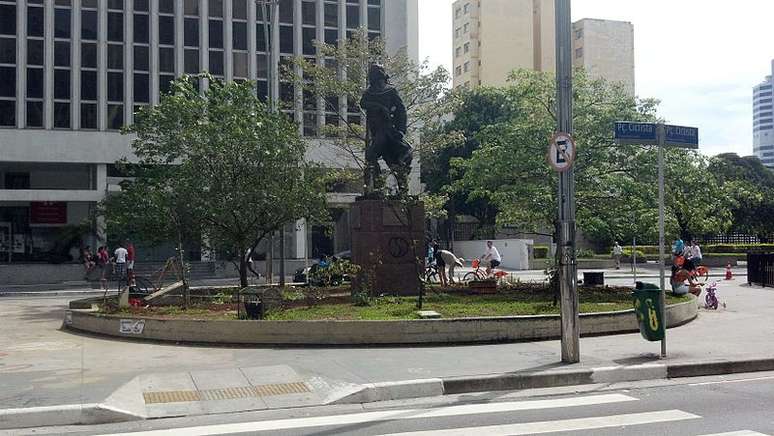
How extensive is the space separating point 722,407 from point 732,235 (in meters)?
50.5

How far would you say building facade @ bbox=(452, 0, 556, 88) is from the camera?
84.2 meters

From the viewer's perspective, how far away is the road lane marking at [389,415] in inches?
298

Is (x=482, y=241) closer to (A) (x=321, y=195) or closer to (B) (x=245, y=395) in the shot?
(A) (x=321, y=195)

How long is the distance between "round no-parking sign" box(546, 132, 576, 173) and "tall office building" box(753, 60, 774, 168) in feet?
533

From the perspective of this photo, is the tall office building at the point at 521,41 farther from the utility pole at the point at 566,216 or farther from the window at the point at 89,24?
the utility pole at the point at 566,216

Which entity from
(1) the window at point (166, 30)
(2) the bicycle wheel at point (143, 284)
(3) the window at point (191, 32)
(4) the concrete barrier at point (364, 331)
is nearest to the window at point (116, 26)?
(1) the window at point (166, 30)

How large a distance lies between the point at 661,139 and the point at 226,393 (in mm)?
7572

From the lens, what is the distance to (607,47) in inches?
3420

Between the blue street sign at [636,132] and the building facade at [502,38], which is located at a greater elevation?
the building facade at [502,38]

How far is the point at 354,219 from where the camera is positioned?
17672 mm

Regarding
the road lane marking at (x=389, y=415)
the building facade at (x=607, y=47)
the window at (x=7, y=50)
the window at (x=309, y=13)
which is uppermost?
the building facade at (x=607, y=47)

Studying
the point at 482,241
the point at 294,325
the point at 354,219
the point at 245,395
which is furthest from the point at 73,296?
the point at 482,241

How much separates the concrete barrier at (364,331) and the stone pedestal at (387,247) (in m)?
4.21

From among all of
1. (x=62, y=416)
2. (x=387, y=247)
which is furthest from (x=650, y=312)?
(x=62, y=416)
